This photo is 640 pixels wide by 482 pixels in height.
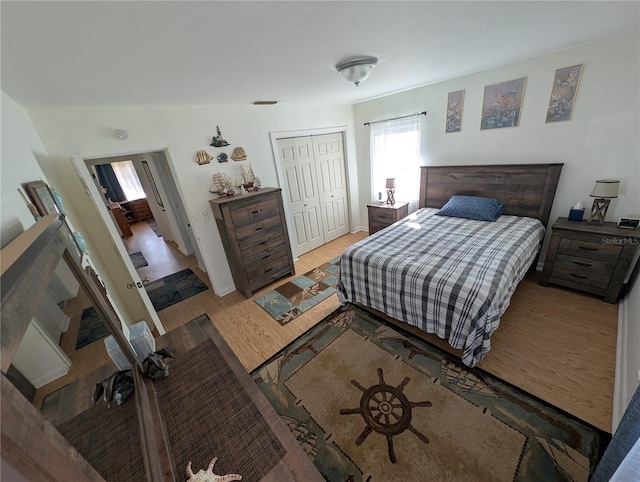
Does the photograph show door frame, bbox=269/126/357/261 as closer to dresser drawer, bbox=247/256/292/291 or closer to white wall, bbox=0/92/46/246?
dresser drawer, bbox=247/256/292/291

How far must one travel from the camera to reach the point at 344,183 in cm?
458

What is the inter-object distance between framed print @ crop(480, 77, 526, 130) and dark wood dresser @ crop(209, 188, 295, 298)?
8.73 feet

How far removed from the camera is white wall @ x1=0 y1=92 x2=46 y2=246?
843 millimetres

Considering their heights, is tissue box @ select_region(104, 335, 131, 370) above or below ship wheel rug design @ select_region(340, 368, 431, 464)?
above

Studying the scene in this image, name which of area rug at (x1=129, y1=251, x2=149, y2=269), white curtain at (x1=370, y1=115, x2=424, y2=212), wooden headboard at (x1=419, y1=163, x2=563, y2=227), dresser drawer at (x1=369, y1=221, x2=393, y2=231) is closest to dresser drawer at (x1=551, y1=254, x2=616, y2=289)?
wooden headboard at (x1=419, y1=163, x2=563, y2=227)

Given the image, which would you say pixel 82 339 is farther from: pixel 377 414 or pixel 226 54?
pixel 377 414

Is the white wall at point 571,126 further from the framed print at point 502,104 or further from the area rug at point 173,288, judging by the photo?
the area rug at point 173,288

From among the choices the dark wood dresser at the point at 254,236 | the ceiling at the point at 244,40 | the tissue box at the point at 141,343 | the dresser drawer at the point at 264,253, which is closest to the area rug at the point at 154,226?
the dark wood dresser at the point at 254,236

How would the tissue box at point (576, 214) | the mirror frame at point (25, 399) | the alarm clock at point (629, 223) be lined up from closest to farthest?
the mirror frame at point (25, 399)
the alarm clock at point (629, 223)
the tissue box at point (576, 214)

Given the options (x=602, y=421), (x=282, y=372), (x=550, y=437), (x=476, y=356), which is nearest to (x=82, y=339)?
(x=282, y=372)

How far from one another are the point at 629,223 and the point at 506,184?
3.44 feet

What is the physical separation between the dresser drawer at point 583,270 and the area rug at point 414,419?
1534 millimetres

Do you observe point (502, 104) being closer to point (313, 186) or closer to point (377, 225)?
point (377, 225)

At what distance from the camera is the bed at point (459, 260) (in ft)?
6.08
